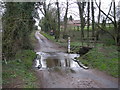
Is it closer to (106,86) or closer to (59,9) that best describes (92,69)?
(106,86)

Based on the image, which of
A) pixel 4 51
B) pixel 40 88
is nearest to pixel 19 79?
pixel 40 88

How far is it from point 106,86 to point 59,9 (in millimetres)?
22137

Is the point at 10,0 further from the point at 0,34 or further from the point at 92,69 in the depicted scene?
the point at 92,69

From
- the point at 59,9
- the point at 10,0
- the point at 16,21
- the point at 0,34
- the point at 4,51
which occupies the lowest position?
the point at 4,51

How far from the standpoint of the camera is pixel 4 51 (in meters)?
7.35

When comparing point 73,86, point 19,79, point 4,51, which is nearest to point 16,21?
point 4,51

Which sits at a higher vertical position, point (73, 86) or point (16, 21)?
point (16, 21)

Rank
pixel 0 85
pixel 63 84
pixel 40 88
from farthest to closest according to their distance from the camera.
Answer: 1. pixel 63 84
2. pixel 40 88
3. pixel 0 85

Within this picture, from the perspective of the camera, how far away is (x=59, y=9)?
2714 cm

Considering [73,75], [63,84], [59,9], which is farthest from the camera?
[59,9]

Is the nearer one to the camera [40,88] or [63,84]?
[40,88]

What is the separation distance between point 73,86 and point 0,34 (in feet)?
10.8

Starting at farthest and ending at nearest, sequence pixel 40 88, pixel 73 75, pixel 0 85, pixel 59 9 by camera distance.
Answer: pixel 59 9 < pixel 73 75 < pixel 40 88 < pixel 0 85

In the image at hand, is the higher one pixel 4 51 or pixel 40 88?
pixel 4 51
